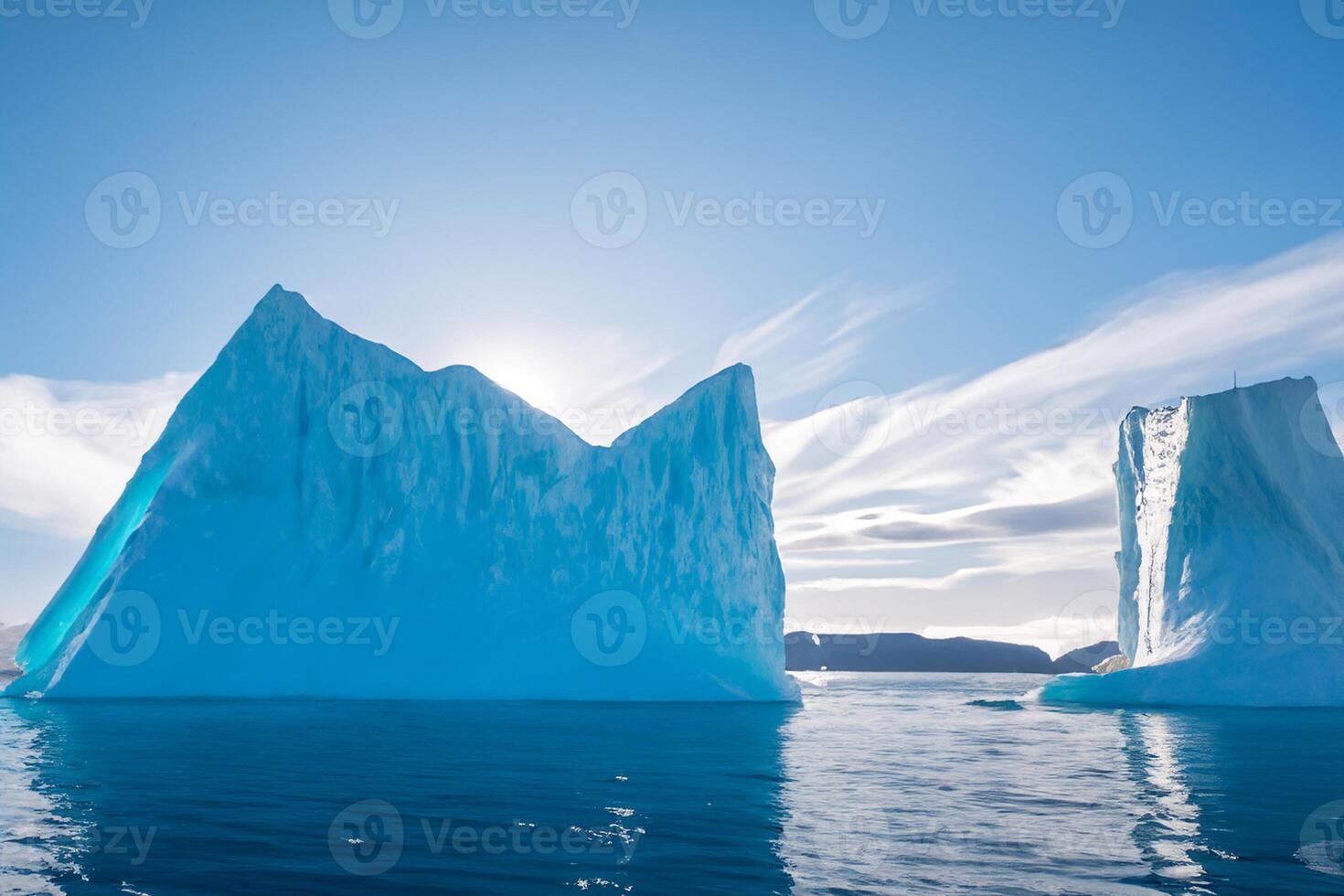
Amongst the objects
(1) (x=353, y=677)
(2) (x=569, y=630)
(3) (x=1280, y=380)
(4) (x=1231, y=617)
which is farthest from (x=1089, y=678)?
(1) (x=353, y=677)

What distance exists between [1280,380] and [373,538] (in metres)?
34.1

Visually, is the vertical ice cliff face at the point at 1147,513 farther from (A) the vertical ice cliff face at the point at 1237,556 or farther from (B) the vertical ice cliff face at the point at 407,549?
(B) the vertical ice cliff face at the point at 407,549

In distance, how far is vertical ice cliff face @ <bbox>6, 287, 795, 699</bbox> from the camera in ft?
85.5

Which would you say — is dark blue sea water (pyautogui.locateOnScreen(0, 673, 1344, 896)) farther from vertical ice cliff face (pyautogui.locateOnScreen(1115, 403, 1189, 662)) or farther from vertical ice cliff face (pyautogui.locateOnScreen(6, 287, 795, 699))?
vertical ice cliff face (pyautogui.locateOnScreen(1115, 403, 1189, 662))

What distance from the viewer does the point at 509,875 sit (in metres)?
6.70

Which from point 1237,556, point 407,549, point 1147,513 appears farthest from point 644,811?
point 1147,513

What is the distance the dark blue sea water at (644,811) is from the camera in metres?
6.70

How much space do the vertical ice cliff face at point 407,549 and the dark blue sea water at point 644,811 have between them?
805 cm

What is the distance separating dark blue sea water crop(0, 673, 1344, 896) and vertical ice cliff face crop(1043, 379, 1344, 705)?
1098 cm

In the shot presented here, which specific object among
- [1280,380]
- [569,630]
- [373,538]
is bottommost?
[569,630]

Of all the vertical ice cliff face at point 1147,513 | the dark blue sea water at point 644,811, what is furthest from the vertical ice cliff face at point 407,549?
the vertical ice cliff face at point 1147,513

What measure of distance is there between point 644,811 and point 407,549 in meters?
21.8

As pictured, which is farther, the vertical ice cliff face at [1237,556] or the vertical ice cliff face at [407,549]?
the vertical ice cliff face at [1237,556]

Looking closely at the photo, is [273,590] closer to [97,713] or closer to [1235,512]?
[97,713]
